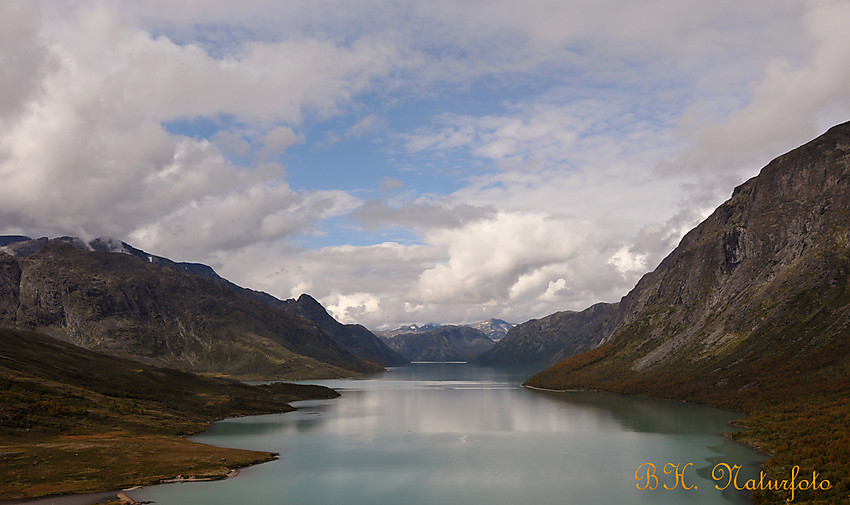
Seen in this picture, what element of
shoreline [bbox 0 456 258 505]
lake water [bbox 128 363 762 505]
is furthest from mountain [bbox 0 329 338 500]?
lake water [bbox 128 363 762 505]

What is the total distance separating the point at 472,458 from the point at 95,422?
83.8 metres

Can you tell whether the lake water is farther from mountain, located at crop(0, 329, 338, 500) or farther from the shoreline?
mountain, located at crop(0, 329, 338, 500)

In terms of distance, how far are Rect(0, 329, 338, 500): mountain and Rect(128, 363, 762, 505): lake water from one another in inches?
349

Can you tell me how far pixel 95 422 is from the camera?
119938 mm

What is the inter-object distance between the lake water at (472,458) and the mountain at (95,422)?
29.1ft

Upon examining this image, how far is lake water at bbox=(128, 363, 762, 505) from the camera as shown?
75.4 m

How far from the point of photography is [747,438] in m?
115

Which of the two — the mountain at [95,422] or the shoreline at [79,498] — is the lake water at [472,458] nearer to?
the shoreline at [79,498]

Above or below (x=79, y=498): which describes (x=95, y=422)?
above

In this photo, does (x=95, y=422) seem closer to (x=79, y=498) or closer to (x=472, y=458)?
(x=79, y=498)

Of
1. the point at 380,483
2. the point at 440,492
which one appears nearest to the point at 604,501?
the point at 440,492

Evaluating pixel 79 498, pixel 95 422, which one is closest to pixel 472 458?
pixel 79 498

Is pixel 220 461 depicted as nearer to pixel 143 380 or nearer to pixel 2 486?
pixel 2 486

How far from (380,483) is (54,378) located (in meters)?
114
